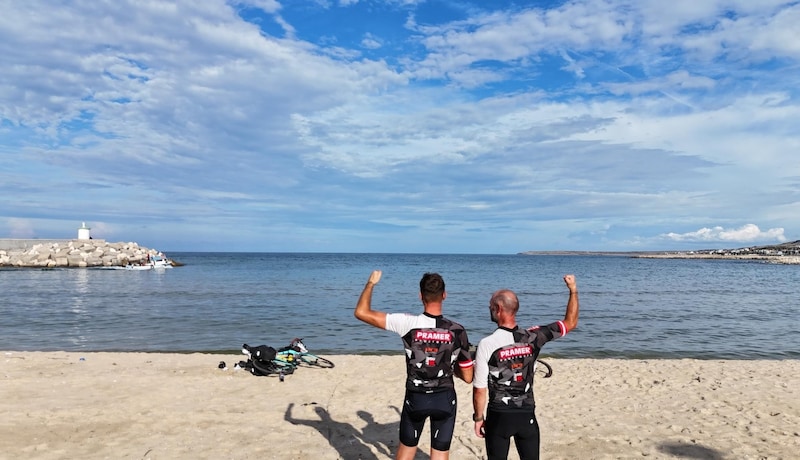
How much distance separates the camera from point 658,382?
1177 centimetres

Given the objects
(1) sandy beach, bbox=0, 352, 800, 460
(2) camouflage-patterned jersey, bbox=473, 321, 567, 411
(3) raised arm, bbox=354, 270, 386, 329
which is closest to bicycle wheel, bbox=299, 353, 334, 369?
(1) sandy beach, bbox=0, 352, 800, 460

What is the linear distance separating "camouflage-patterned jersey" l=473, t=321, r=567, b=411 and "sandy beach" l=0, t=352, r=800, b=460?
3218mm

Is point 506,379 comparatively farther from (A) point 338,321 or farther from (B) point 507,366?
(A) point 338,321

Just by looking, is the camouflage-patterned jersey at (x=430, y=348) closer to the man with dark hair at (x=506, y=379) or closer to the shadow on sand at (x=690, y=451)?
the man with dark hair at (x=506, y=379)

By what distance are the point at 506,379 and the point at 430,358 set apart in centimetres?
65

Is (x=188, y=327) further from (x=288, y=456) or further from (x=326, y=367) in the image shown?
(x=288, y=456)

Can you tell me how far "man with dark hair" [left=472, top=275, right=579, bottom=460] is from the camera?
4309 mm

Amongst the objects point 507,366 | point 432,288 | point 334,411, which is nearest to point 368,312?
point 432,288

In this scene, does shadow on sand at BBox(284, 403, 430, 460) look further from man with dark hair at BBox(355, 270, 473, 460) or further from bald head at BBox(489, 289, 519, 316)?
bald head at BBox(489, 289, 519, 316)

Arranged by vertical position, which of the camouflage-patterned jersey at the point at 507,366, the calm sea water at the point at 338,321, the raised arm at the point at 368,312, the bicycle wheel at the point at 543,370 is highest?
the raised arm at the point at 368,312

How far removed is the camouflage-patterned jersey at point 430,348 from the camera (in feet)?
14.5

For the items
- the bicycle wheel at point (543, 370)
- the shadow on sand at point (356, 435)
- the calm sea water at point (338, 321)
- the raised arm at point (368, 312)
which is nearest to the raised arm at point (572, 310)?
the raised arm at point (368, 312)

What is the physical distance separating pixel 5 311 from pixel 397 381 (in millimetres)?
23314

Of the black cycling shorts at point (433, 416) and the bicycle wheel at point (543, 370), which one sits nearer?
the black cycling shorts at point (433, 416)
